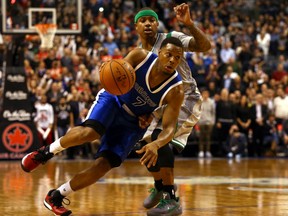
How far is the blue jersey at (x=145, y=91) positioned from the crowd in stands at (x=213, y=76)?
8202 millimetres

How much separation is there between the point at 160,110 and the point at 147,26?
2.82 ft

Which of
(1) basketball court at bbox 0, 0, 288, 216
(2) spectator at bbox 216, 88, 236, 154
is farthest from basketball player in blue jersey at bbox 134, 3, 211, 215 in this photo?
(2) spectator at bbox 216, 88, 236, 154

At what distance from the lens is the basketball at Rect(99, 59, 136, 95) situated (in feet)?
21.5

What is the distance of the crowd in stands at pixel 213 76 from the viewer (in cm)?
1667

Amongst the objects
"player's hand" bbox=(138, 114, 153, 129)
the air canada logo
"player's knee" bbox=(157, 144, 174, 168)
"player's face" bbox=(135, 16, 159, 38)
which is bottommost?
the air canada logo

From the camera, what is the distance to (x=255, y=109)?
17.7 meters

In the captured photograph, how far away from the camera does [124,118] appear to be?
694 centimetres

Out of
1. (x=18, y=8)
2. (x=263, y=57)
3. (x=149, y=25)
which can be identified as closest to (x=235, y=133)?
(x=263, y=57)

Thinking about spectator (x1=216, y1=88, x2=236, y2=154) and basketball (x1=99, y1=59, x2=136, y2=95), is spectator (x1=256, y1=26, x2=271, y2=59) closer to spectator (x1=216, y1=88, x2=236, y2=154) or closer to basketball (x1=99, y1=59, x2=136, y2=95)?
spectator (x1=216, y1=88, x2=236, y2=154)

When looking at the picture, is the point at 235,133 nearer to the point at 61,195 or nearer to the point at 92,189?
the point at 92,189

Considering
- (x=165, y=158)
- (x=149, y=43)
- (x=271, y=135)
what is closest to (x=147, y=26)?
(x=149, y=43)

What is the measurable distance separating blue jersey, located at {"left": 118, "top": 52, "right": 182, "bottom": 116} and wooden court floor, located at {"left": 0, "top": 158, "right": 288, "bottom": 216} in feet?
3.55

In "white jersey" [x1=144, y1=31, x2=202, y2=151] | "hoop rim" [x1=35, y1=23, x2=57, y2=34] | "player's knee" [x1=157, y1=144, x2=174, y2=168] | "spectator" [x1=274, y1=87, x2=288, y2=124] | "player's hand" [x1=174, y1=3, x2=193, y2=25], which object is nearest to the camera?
"player's hand" [x1=174, y1=3, x2=193, y2=25]

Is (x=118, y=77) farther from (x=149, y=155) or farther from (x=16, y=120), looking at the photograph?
(x=16, y=120)
